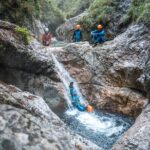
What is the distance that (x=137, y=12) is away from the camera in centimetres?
1681

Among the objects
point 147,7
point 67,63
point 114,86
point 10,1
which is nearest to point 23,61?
point 67,63

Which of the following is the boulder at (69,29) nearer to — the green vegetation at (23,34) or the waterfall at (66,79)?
the waterfall at (66,79)

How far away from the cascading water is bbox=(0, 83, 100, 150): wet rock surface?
406 centimetres

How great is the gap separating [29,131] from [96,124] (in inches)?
275

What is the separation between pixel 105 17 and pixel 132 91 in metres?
7.43

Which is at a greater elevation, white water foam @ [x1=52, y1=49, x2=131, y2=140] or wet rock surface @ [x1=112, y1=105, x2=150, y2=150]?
Result: white water foam @ [x1=52, y1=49, x2=131, y2=140]

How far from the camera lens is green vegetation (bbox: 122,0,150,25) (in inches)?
589

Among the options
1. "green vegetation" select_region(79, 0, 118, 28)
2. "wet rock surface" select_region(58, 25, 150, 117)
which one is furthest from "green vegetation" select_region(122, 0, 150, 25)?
"green vegetation" select_region(79, 0, 118, 28)

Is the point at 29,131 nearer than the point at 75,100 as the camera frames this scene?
Yes

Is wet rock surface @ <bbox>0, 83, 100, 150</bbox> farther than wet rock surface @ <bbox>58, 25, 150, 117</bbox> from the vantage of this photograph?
No

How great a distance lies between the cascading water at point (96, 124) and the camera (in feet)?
36.2

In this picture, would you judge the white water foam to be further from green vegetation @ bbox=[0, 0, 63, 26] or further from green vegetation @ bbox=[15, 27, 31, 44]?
green vegetation @ bbox=[0, 0, 63, 26]

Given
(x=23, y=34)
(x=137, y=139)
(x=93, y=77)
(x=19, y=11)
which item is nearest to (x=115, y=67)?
(x=93, y=77)

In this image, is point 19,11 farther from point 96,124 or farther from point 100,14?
point 96,124
